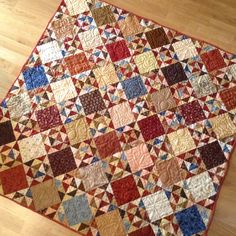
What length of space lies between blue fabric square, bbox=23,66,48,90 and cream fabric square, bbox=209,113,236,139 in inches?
34.5

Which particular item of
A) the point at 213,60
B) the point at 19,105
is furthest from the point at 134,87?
the point at 19,105

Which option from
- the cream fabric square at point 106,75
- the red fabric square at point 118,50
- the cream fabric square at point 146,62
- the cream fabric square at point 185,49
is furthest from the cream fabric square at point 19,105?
the cream fabric square at point 185,49

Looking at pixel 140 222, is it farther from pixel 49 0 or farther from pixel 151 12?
pixel 49 0

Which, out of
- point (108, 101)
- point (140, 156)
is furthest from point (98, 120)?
point (140, 156)

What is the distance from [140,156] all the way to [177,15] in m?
0.84

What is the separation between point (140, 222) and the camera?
5.49 feet

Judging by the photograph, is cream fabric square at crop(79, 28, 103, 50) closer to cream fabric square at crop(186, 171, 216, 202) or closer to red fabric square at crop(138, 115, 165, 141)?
red fabric square at crop(138, 115, 165, 141)

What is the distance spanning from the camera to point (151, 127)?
184 cm

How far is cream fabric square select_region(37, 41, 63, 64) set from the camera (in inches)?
77.9

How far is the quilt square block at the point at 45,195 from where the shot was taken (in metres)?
1.70

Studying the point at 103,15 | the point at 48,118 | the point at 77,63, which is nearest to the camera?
the point at 48,118

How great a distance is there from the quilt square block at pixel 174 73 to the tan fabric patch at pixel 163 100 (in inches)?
2.2

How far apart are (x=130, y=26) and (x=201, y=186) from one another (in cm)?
93

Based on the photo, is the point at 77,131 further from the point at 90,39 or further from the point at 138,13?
the point at 138,13
